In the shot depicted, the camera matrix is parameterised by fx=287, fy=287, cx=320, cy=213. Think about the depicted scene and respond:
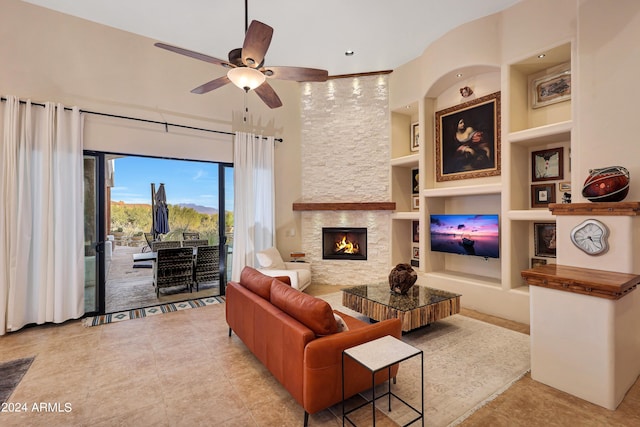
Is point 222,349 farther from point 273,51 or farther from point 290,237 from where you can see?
point 273,51

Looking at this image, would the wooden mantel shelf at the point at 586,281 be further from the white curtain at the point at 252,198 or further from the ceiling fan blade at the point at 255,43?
the white curtain at the point at 252,198

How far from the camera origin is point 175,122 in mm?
4652

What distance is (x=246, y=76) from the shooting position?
264 cm

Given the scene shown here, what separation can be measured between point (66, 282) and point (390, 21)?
564 centimetres

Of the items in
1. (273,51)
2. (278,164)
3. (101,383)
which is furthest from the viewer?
(278,164)

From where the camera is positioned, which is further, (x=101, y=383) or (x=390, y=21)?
(x=390, y=21)

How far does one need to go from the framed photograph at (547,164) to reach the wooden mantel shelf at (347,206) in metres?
2.18

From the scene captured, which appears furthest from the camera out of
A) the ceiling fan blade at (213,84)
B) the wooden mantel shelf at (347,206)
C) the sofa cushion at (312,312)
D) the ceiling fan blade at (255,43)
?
the wooden mantel shelf at (347,206)

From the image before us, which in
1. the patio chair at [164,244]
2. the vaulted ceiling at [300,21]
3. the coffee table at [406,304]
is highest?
the vaulted ceiling at [300,21]

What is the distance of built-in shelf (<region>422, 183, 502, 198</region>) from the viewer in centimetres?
402

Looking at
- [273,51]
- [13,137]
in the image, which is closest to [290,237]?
[273,51]

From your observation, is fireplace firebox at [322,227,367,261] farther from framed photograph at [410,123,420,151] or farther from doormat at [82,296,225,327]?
doormat at [82,296,225,327]

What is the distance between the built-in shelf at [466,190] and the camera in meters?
4.02

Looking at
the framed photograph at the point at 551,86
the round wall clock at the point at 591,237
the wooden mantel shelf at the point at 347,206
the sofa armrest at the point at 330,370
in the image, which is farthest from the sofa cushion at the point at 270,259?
the framed photograph at the point at 551,86
